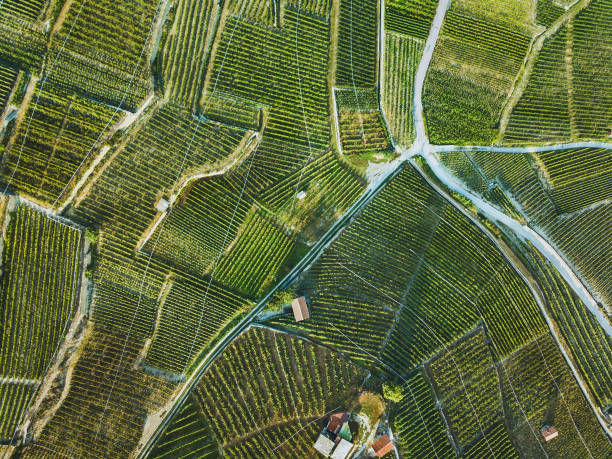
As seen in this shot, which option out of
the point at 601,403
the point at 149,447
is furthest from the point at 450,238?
the point at 149,447

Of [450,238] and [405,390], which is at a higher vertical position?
[450,238]

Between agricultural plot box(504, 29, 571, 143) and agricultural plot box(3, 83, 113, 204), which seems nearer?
agricultural plot box(3, 83, 113, 204)

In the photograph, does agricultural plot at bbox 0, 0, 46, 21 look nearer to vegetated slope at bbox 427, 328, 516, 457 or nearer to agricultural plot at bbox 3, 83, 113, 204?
agricultural plot at bbox 3, 83, 113, 204

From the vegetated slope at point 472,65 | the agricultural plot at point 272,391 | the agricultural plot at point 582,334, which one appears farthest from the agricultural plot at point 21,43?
the agricultural plot at point 582,334

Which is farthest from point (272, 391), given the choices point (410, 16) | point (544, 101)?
point (544, 101)

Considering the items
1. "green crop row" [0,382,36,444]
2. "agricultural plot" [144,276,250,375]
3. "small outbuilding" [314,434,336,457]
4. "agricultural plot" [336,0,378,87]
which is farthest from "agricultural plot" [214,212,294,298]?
"green crop row" [0,382,36,444]

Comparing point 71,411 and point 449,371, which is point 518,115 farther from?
point 71,411

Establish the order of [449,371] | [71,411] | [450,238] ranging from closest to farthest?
[71,411] → [449,371] → [450,238]

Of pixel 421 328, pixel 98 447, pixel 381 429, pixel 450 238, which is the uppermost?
pixel 450 238
